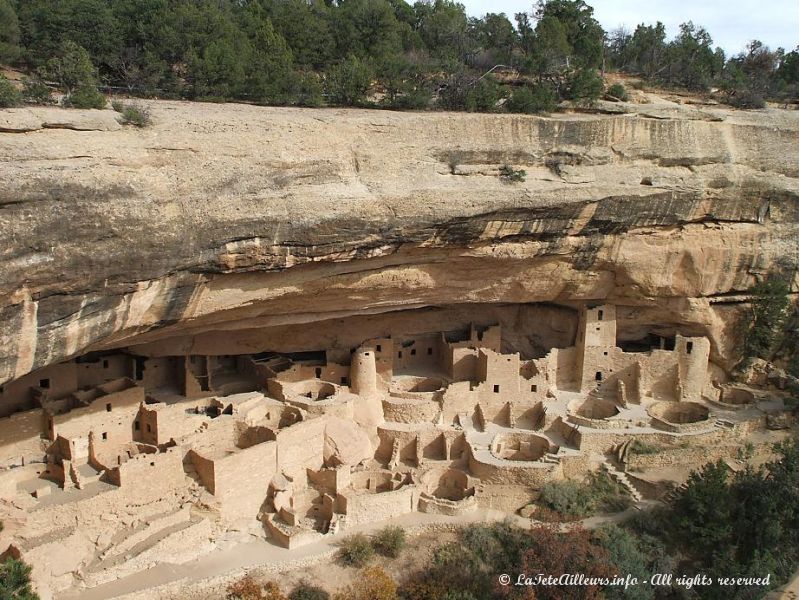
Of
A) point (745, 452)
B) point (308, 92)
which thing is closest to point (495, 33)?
point (308, 92)

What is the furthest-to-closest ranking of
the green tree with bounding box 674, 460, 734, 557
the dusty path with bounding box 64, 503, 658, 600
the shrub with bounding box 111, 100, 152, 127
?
the green tree with bounding box 674, 460, 734, 557
the dusty path with bounding box 64, 503, 658, 600
the shrub with bounding box 111, 100, 152, 127

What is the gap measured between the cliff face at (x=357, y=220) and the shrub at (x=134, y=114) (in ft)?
0.70

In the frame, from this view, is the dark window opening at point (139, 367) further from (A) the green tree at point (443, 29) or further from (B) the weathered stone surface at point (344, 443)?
(A) the green tree at point (443, 29)

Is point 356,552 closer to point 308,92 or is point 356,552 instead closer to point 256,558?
point 256,558

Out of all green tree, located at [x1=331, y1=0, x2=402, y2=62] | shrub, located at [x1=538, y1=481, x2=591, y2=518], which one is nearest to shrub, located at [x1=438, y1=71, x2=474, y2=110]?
green tree, located at [x1=331, y1=0, x2=402, y2=62]

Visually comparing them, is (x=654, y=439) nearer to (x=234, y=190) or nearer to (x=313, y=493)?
(x=313, y=493)

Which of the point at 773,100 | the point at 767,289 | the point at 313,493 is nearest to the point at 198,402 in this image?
the point at 313,493

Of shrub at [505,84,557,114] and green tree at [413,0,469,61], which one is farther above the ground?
green tree at [413,0,469,61]

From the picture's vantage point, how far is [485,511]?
55.9ft

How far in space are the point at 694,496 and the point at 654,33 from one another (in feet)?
67.0

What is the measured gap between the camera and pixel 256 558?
14969 mm

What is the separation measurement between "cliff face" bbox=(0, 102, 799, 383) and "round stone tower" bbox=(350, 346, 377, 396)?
1.16 metres

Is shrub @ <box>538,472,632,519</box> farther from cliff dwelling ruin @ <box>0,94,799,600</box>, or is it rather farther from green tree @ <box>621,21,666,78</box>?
green tree @ <box>621,21,666,78</box>

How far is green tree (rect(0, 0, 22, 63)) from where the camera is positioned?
1859 centimetres
